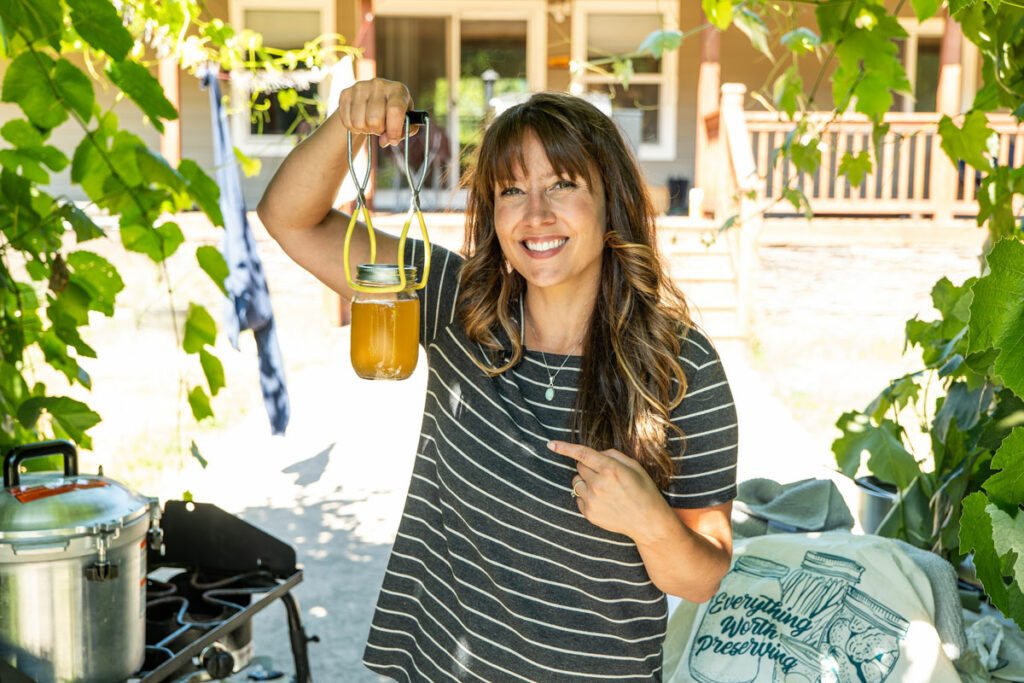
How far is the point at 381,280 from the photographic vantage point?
→ 155 cm

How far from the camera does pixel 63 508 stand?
6.32ft

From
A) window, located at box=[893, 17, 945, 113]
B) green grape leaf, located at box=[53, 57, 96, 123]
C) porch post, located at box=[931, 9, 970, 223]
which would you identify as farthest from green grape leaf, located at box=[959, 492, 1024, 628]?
window, located at box=[893, 17, 945, 113]

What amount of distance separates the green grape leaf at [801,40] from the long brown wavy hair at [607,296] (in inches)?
58.4

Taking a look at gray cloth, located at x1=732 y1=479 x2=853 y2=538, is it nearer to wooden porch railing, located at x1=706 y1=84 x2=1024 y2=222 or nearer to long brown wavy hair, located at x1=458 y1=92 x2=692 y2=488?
long brown wavy hair, located at x1=458 y1=92 x2=692 y2=488

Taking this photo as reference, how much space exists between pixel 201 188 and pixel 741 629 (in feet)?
5.42

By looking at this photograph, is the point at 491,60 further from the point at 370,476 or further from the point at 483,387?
the point at 483,387

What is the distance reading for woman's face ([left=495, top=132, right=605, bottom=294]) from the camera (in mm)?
1861

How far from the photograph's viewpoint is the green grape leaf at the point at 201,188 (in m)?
2.34

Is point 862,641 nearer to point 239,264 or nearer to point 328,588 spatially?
point 328,588

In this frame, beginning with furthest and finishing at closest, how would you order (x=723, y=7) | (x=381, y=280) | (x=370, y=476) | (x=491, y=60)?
1. (x=491, y=60)
2. (x=370, y=476)
3. (x=723, y=7)
4. (x=381, y=280)

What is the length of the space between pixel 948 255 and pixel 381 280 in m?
9.89

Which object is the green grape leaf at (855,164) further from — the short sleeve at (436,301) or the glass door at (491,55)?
the glass door at (491,55)

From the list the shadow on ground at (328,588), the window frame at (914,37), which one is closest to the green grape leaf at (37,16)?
the shadow on ground at (328,588)

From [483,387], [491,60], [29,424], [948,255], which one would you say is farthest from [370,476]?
[491,60]
